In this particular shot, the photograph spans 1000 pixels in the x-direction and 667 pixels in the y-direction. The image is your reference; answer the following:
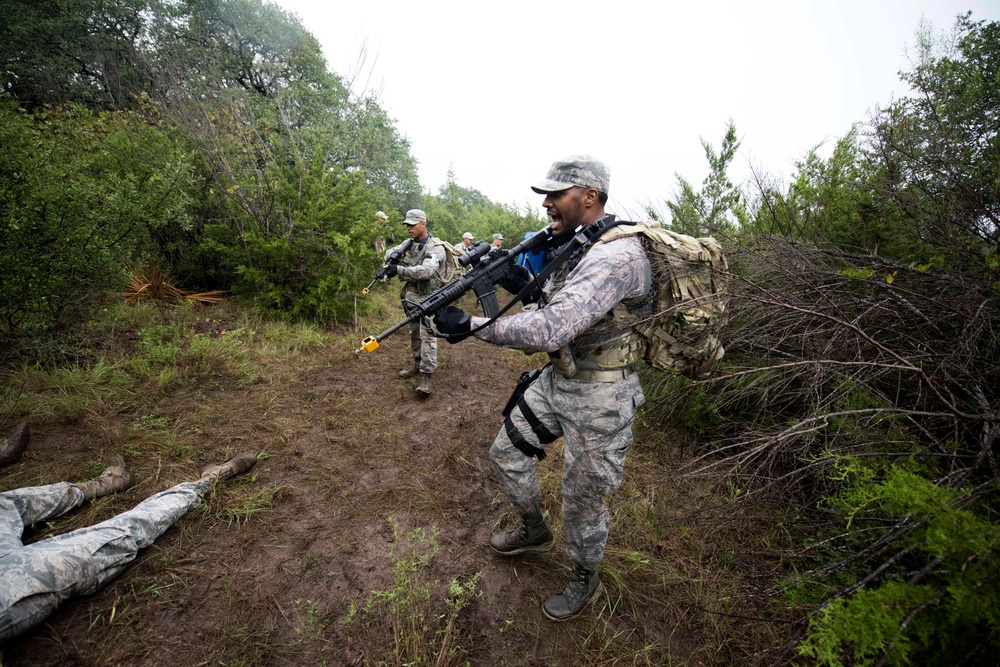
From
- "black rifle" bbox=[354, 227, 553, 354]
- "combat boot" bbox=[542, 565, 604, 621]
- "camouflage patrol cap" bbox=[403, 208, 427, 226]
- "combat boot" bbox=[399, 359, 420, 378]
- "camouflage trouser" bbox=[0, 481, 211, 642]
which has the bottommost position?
"combat boot" bbox=[542, 565, 604, 621]

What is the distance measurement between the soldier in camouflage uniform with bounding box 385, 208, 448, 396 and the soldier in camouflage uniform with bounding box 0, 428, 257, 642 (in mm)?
2317

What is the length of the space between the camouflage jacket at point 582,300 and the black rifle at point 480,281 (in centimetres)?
23

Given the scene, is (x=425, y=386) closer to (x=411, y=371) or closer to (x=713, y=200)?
(x=411, y=371)

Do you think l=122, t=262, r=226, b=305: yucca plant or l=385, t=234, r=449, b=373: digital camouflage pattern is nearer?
l=385, t=234, r=449, b=373: digital camouflage pattern

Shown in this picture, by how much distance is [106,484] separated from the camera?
264cm

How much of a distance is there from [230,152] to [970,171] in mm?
8341

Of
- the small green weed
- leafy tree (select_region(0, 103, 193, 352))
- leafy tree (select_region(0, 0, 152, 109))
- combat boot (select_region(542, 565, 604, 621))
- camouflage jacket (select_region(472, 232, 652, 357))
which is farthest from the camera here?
leafy tree (select_region(0, 0, 152, 109))

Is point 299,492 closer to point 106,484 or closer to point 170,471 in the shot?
point 170,471

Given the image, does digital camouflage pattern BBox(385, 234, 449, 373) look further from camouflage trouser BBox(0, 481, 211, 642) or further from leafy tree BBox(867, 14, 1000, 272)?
leafy tree BBox(867, 14, 1000, 272)

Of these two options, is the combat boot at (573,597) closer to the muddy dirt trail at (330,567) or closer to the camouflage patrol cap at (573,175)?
the muddy dirt trail at (330,567)

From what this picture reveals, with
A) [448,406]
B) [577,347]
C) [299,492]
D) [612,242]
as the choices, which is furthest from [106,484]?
[612,242]

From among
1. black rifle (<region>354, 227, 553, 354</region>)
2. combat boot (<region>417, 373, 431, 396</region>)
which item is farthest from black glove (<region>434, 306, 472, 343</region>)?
combat boot (<region>417, 373, 431, 396</region>)

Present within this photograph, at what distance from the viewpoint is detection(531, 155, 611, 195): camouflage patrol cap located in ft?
6.28

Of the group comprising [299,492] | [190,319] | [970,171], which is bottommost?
[299,492]
